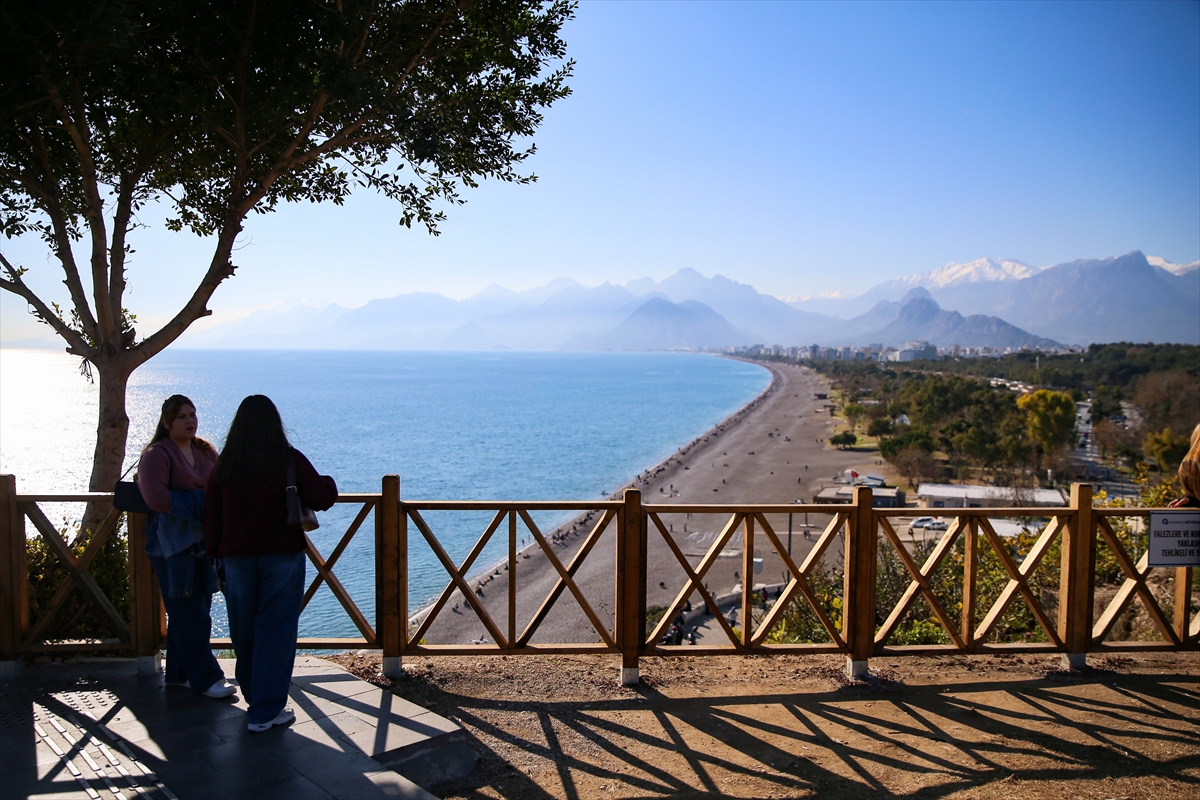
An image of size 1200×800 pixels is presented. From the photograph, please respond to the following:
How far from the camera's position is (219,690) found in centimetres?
409

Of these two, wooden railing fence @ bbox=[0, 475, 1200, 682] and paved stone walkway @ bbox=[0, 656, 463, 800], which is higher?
wooden railing fence @ bbox=[0, 475, 1200, 682]

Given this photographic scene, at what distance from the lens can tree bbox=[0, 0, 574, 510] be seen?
16.2 feet

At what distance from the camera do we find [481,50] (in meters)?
6.21

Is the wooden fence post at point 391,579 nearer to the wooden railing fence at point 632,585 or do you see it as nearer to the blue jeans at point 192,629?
the wooden railing fence at point 632,585

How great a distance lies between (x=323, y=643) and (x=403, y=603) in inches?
24.2

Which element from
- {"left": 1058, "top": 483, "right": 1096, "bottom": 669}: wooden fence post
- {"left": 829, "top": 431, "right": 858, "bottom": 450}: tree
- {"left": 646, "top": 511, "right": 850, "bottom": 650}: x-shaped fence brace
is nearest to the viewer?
{"left": 646, "top": 511, "right": 850, "bottom": 650}: x-shaped fence brace

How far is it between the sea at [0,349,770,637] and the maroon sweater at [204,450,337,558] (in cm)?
83

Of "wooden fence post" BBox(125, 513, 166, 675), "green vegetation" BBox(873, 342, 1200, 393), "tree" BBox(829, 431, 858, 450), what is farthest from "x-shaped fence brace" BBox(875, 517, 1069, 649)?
"green vegetation" BBox(873, 342, 1200, 393)

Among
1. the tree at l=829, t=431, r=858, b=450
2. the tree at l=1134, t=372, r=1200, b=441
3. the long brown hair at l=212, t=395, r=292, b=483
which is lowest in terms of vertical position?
the tree at l=829, t=431, r=858, b=450

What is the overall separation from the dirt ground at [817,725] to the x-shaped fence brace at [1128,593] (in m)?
0.26

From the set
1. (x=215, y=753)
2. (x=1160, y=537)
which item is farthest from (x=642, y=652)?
(x=1160, y=537)

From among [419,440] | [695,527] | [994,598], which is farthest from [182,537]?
[419,440]

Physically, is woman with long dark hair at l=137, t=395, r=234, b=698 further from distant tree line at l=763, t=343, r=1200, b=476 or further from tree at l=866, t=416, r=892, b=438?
tree at l=866, t=416, r=892, b=438

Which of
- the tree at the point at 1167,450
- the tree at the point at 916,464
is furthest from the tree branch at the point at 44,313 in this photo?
the tree at the point at 916,464
